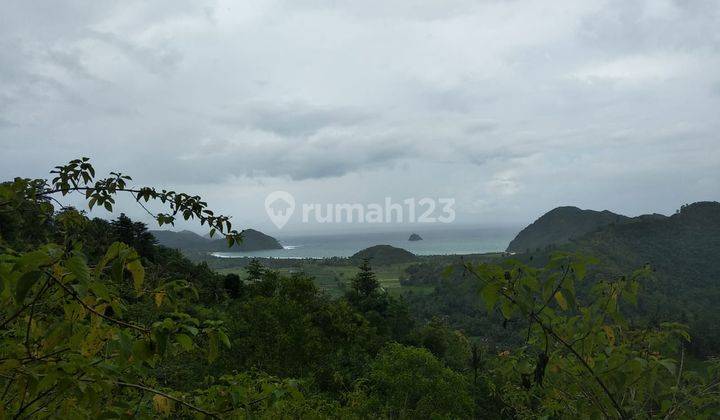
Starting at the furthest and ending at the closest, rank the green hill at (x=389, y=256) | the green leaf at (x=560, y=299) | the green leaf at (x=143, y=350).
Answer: the green hill at (x=389, y=256) < the green leaf at (x=560, y=299) < the green leaf at (x=143, y=350)

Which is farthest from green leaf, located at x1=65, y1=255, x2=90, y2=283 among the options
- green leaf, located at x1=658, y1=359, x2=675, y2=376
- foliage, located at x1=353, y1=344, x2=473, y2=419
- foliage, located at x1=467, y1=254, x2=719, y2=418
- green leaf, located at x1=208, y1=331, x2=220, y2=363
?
foliage, located at x1=353, y1=344, x2=473, y2=419

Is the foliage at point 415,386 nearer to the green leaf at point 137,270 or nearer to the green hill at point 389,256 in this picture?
the green leaf at point 137,270

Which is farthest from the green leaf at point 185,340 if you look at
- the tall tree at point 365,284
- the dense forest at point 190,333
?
the tall tree at point 365,284

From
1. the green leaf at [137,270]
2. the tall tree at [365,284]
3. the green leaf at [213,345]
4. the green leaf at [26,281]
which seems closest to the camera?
the green leaf at [26,281]

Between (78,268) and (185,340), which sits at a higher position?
(78,268)

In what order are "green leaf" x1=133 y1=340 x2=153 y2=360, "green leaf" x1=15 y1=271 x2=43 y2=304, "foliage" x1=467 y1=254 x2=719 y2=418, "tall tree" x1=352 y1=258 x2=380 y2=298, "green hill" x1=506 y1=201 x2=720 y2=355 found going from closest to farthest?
1. "green leaf" x1=15 y1=271 x2=43 y2=304
2. "green leaf" x1=133 y1=340 x2=153 y2=360
3. "foliage" x1=467 y1=254 x2=719 y2=418
4. "tall tree" x1=352 y1=258 x2=380 y2=298
5. "green hill" x1=506 y1=201 x2=720 y2=355

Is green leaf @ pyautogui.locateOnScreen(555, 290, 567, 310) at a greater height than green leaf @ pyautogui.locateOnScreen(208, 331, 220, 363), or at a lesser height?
greater

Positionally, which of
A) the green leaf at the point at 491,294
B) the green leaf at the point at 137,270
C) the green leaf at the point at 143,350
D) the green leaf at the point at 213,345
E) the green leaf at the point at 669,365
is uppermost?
the green leaf at the point at 137,270

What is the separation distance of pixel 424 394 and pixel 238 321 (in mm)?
7434

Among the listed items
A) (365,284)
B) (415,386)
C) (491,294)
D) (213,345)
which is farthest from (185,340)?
(365,284)

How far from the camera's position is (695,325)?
69062 millimetres

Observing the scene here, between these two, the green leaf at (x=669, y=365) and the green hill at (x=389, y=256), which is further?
the green hill at (x=389, y=256)

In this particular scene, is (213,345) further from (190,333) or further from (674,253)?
(674,253)

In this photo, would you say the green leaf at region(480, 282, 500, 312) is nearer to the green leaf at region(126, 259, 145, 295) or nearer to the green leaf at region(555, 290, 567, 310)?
the green leaf at region(555, 290, 567, 310)
